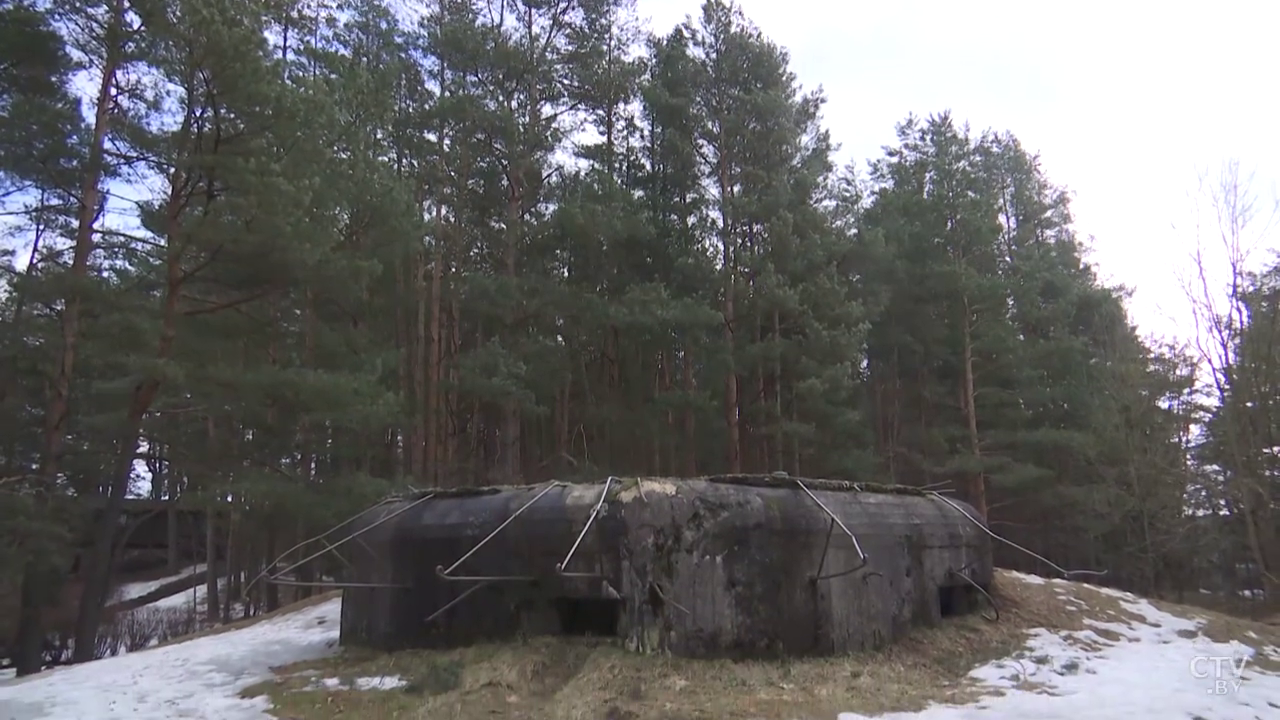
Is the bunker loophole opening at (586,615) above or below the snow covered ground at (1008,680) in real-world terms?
above

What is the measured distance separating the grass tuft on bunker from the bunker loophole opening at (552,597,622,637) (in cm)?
35

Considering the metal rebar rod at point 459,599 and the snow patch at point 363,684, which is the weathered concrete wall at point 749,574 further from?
the snow patch at point 363,684

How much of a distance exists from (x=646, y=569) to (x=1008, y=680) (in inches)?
137

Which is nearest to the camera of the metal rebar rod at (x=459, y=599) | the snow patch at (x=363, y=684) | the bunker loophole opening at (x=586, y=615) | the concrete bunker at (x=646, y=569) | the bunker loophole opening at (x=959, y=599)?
the snow patch at (x=363, y=684)

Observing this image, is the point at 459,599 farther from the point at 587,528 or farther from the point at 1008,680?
the point at 1008,680

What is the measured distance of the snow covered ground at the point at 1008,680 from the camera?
22.9 feet

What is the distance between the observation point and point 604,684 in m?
7.30

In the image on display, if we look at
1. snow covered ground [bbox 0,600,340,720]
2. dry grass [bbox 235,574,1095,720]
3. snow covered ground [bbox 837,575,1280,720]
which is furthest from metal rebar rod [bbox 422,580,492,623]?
snow covered ground [bbox 837,575,1280,720]

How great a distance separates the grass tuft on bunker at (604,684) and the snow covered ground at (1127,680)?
0.23 meters

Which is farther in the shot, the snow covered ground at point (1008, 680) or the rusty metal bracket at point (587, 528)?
the rusty metal bracket at point (587, 528)

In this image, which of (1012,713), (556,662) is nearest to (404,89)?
(556,662)

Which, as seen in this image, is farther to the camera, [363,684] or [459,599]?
[459,599]

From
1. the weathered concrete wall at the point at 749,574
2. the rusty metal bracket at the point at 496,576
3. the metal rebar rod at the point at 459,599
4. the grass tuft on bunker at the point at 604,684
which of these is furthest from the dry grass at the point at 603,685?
the rusty metal bracket at the point at 496,576

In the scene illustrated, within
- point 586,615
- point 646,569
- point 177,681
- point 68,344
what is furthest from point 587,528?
point 68,344
